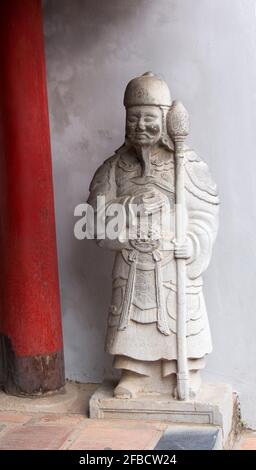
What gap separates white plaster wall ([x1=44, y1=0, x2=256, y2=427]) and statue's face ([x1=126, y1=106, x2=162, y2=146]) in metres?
0.67

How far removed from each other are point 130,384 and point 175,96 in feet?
6.12

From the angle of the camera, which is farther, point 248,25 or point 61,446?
point 248,25

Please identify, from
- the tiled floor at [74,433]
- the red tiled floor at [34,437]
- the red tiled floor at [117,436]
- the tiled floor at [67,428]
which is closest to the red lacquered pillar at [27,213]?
the tiled floor at [67,428]

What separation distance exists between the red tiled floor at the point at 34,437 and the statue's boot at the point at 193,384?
715mm

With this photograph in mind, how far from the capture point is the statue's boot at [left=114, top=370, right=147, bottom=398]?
5.03 meters

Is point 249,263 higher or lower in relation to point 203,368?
higher

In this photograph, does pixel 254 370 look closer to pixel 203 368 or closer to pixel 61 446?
pixel 203 368

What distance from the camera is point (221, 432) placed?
4844 millimetres

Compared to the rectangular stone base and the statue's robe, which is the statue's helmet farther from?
the rectangular stone base

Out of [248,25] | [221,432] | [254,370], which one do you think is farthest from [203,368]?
[248,25]

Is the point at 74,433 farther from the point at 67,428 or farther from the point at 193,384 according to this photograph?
the point at 193,384

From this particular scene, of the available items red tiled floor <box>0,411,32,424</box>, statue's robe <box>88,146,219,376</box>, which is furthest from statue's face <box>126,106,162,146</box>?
red tiled floor <box>0,411,32,424</box>

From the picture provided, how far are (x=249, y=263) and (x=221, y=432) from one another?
115 cm

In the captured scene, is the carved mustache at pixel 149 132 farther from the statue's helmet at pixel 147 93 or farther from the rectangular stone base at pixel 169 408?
the rectangular stone base at pixel 169 408
